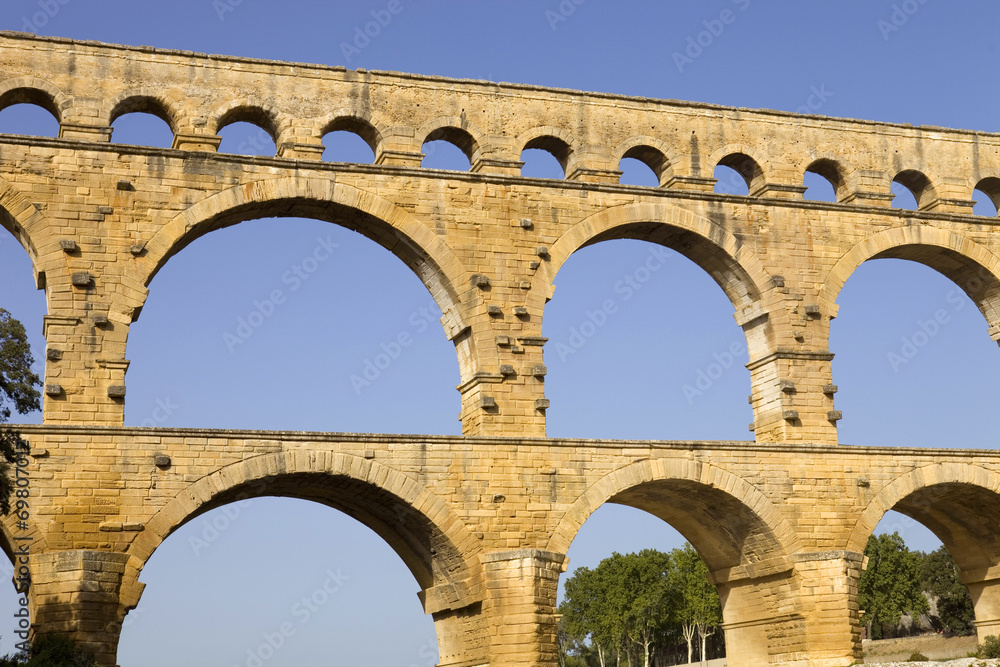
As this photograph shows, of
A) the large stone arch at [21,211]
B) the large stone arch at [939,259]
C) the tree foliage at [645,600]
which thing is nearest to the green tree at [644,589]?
the tree foliage at [645,600]

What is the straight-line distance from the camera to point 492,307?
21.4 metres

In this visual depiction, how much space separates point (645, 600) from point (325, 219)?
121 ft

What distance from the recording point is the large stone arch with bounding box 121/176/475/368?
20.0 metres

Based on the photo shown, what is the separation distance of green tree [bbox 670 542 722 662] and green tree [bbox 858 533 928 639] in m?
6.27

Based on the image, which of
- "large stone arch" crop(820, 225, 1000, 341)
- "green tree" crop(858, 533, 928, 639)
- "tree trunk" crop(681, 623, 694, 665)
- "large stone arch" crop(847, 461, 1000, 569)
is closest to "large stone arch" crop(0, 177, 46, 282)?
"large stone arch" crop(820, 225, 1000, 341)

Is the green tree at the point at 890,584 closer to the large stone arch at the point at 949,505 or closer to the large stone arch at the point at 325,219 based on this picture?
the large stone arch at the point at 949,505

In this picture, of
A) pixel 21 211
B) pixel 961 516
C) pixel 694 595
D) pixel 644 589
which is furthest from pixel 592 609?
pixel 21 211

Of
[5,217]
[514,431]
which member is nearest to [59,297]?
[5,217]

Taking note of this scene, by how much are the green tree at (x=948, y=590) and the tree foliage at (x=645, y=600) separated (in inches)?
349

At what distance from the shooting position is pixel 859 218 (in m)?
24.3

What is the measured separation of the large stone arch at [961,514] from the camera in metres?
Answer: 22.4

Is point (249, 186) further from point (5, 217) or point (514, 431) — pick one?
point (514, 431)

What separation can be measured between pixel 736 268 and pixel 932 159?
5.23 m

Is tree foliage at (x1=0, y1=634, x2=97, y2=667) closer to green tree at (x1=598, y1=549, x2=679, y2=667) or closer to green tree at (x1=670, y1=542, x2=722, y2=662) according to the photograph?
green tree at (x1=670, y1=542, x2=722, y2=662)
